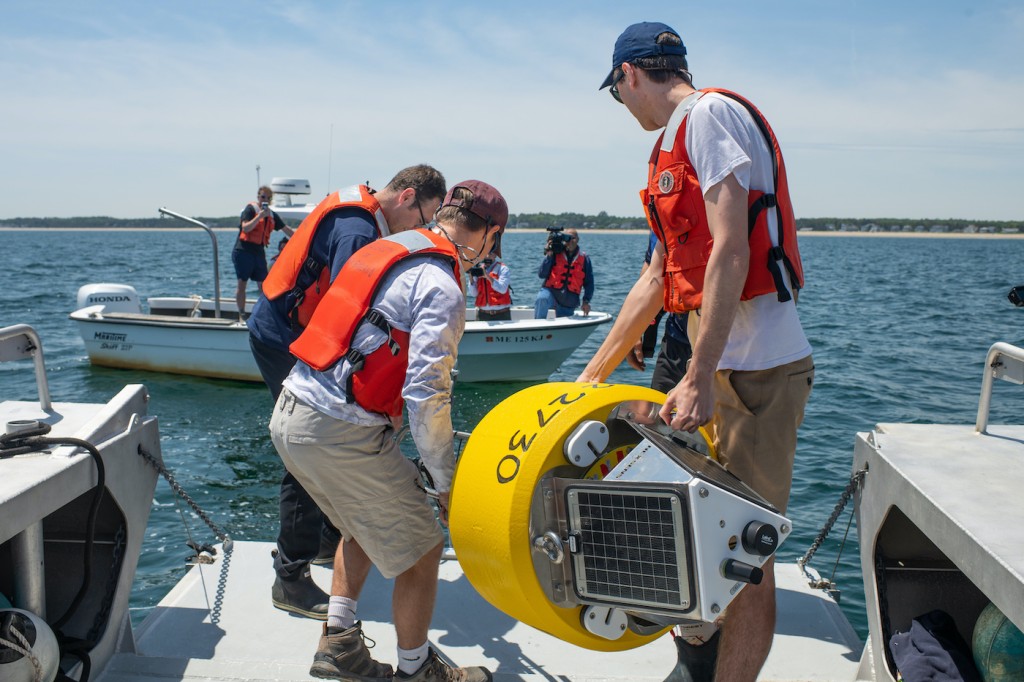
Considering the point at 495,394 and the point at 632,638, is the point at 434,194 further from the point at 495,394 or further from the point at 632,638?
the point at 495,394

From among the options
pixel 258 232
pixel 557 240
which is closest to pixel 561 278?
pixel 557 240

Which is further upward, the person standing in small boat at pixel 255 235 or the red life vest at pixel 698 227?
the red life vest at pixel 698 227

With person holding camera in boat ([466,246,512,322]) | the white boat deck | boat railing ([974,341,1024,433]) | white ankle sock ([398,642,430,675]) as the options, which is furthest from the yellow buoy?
person holding camera in boat ([466,246,512,322])

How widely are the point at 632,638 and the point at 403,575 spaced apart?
0.89 metres

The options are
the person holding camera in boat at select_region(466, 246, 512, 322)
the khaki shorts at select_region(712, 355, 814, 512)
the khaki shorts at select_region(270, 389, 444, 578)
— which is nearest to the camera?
the khaki shorts at select_region(712, 355, 814, 512)

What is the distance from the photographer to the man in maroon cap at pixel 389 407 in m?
2.77

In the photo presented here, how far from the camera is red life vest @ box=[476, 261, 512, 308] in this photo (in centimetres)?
1292

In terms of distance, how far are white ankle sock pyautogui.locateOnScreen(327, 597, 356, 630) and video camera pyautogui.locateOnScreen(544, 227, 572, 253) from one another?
10.2 metres

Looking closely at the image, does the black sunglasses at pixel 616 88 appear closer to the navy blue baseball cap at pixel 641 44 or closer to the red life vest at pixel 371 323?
the navy blue baseball cap at pixel 641 44

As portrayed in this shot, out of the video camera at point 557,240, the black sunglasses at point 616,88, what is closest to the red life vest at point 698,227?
the black sunglasses at point 616,88

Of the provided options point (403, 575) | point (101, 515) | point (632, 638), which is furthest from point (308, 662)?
point (632, 638)

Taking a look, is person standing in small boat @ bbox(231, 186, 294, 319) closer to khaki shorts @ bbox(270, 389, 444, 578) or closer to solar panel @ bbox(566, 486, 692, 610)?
khaki shorts @ bbox(270, 389, 444, 578)

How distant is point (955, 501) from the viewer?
2.53m

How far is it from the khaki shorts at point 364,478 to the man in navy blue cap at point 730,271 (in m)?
1.01
